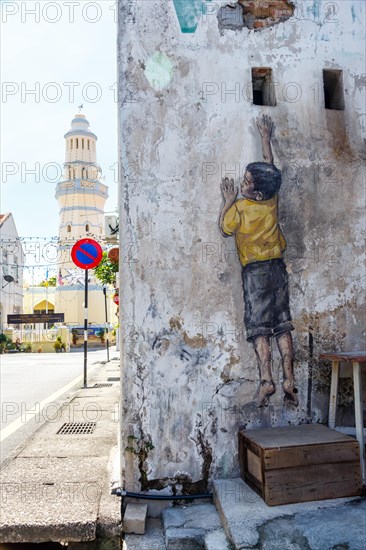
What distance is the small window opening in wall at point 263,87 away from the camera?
4316 mm

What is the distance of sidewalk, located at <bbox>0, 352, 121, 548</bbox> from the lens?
3.41 meters

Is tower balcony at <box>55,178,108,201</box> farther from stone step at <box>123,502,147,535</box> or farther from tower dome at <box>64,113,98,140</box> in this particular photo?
stone step at <box>123,502,147,535</box>

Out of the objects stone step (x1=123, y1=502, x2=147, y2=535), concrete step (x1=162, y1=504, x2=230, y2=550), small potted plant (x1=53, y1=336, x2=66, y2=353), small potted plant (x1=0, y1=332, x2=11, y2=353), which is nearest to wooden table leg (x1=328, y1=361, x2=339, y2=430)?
concrete step (x1=162, y1=504, x2=230, y2=550)

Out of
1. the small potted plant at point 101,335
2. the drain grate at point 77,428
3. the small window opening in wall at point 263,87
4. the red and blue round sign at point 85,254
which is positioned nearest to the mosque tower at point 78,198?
the small potted plant at point 101,335

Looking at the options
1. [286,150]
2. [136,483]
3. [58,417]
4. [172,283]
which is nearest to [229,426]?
[136,483]

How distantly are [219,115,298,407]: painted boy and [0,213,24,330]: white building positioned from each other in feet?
123

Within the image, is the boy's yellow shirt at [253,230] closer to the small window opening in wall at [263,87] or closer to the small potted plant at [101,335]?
the small window opening in wall at [263,87]

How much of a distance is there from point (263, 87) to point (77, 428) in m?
5.11

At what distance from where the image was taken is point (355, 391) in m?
3.69

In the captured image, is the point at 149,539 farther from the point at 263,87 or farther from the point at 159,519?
the point at 263,87

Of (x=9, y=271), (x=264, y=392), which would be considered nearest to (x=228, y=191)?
(x=264, y=392)

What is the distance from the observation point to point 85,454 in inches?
206

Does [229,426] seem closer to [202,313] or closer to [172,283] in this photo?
[202,313]

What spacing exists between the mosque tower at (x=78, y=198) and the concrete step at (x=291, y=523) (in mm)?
41781
